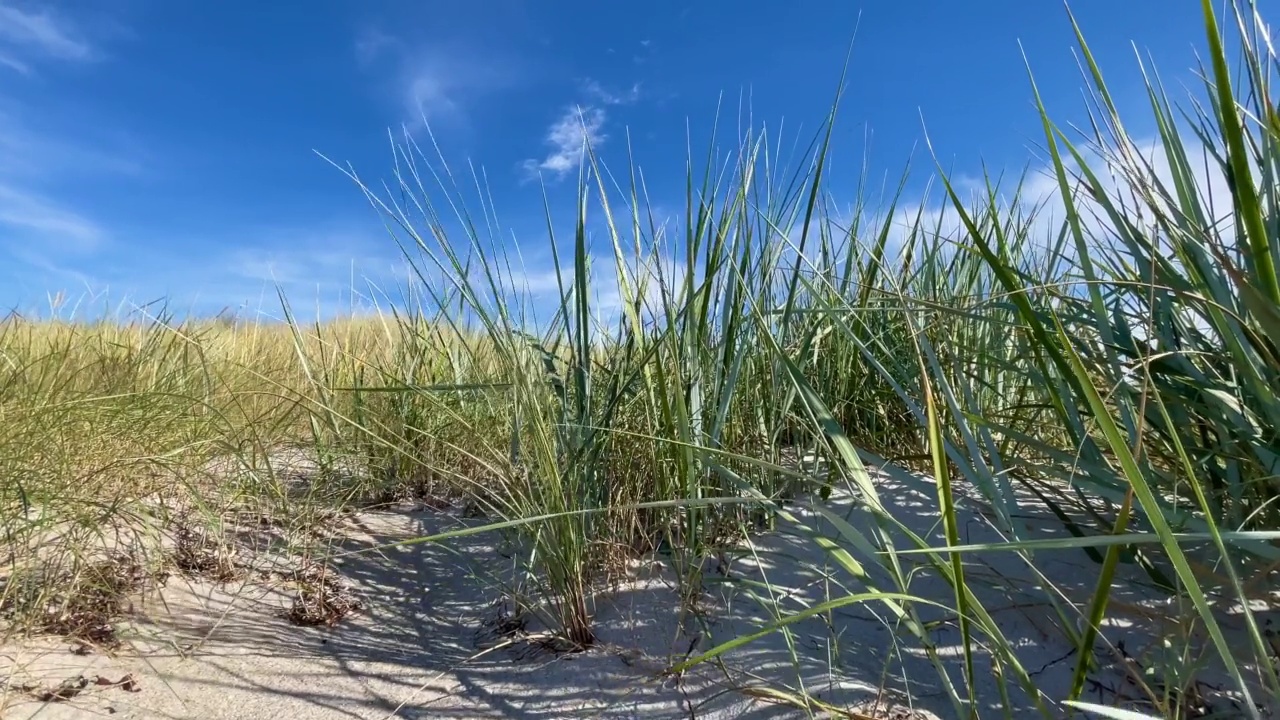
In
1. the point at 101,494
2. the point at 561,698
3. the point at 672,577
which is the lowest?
the point at 561,698

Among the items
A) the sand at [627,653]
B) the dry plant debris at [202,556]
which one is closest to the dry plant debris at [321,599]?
the sand at [627,653]

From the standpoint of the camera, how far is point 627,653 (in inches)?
52.2

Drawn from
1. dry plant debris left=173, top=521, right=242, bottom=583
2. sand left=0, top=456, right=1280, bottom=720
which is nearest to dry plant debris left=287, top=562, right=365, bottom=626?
sand left=0, top=456, right=1280, bottom=720

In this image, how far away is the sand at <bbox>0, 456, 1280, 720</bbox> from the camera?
1.15 metres

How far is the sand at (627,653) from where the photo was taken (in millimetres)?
1152

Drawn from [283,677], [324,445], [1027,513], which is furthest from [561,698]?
[324,445]

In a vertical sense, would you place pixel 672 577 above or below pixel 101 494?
below

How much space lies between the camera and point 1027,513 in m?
1.39

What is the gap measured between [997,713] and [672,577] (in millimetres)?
613

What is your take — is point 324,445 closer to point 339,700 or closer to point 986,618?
point 339,700

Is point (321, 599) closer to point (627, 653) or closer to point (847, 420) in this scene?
point (627, 653)

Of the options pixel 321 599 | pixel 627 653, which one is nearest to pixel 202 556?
pixel 321 599

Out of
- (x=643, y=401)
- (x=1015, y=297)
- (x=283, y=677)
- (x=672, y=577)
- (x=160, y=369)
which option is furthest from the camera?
(x=160, y=369)

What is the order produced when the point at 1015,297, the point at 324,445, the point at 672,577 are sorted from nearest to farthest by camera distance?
the point at 1015,297 → the point at 672,577 → the point at 324,445
